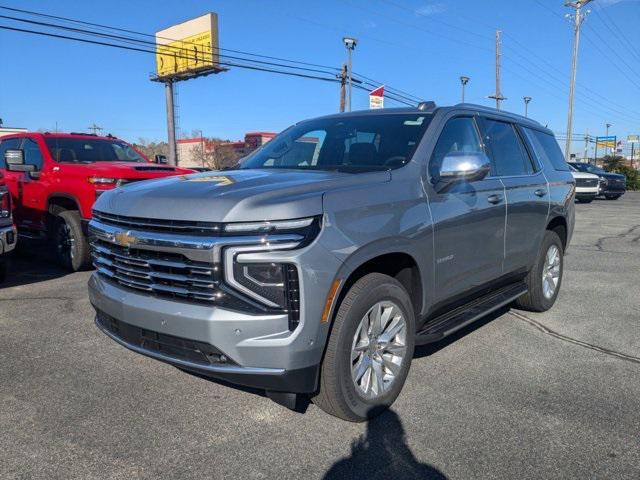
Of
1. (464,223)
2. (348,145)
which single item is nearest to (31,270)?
(348,145)

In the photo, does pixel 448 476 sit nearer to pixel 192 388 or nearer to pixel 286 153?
pixel 192 388

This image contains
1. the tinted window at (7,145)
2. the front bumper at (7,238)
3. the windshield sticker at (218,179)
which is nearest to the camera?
the windshield sticker at (218,179)

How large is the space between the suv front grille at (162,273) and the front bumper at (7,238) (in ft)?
11.4

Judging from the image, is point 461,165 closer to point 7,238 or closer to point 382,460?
point 382,460

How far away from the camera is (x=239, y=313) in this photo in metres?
2.77

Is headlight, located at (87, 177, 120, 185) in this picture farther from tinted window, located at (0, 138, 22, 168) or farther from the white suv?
the white suv

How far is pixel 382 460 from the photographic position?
9.44ft

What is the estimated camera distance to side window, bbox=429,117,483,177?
3.90 meters

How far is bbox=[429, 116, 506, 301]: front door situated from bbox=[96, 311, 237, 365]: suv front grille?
1642 millimetres

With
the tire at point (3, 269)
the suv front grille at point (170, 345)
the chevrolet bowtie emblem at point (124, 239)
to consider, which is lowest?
the tire at point (3, 269)

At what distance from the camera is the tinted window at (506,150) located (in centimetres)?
475

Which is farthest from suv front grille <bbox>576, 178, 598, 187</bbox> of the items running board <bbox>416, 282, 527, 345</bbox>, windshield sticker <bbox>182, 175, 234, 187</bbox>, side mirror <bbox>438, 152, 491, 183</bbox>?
windshield sticker <bbox>182, 175, 234, 187</bbox>

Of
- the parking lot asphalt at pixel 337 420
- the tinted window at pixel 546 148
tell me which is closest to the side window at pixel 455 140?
the tinted window at pixel 546 148

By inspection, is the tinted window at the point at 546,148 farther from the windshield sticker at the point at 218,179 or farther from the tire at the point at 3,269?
the tire at the point at 3,269
